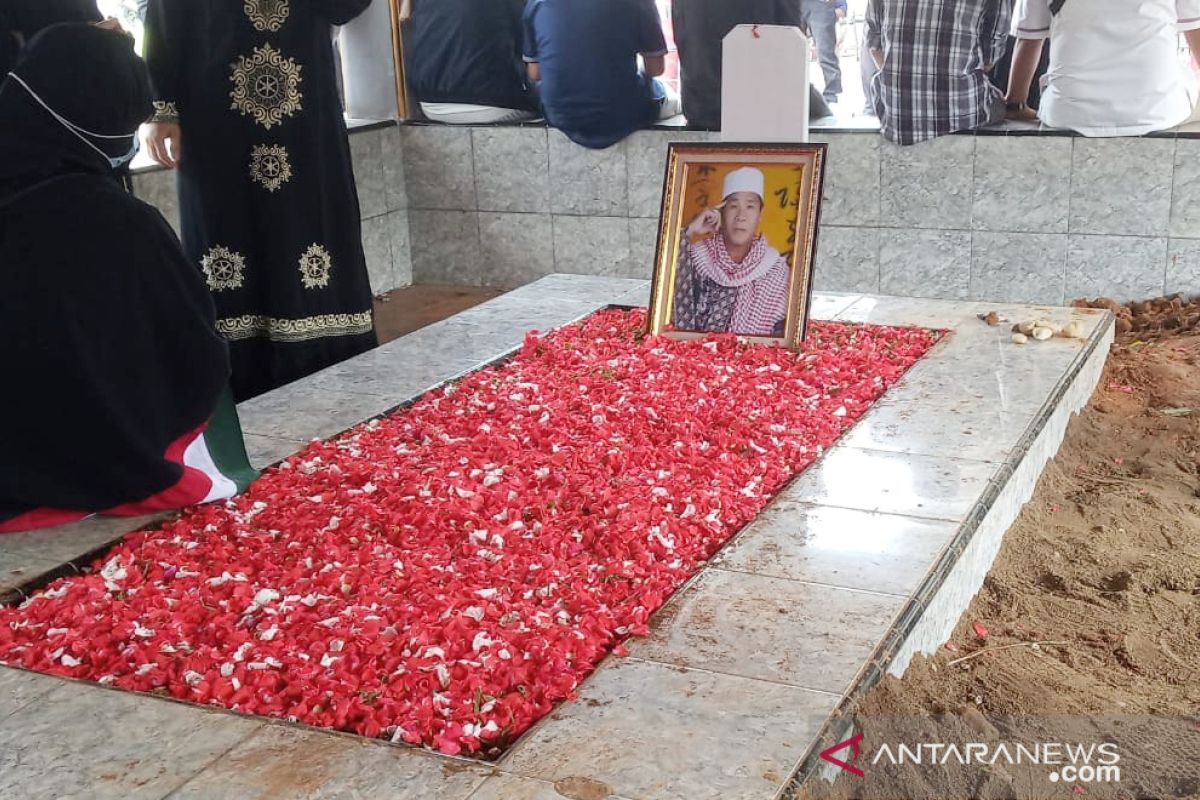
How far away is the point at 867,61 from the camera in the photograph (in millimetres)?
6156

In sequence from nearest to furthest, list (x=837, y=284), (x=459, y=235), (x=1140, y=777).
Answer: (x=1140, y=777) → (x=837, y=284) → (x=459, y=235)

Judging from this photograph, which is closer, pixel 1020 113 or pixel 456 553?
pixel 456 553

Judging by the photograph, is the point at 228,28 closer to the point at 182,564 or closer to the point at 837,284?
the point at 182,564

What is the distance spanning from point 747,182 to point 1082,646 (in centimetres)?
216

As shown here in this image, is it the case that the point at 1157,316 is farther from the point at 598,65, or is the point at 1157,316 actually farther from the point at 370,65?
the point at 370,65

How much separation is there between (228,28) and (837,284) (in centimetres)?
308

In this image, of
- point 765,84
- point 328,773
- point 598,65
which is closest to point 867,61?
point 598,65

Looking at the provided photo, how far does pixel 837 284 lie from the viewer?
240 inches

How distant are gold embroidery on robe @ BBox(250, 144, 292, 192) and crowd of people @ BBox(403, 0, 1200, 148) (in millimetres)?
2162

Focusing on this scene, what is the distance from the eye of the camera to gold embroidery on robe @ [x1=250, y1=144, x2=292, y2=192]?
428 cm

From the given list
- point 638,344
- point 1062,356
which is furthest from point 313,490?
point 1062,356

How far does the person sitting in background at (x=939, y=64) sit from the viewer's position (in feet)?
17.9

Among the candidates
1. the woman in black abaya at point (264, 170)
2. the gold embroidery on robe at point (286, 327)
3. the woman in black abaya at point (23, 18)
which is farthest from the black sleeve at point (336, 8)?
the gold embroidery on robe at point (286, 327)

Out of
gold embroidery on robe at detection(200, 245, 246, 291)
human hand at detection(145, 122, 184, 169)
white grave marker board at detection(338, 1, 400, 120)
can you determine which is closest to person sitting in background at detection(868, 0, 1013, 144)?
white grave marker board at detection(338, 1, 400, 120)
